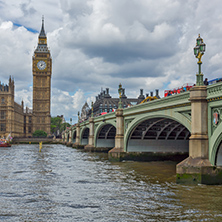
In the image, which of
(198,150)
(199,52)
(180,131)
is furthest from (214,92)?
(180,131)

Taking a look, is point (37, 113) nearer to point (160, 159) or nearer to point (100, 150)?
point (100, 150)

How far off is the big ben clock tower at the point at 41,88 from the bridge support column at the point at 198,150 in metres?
145

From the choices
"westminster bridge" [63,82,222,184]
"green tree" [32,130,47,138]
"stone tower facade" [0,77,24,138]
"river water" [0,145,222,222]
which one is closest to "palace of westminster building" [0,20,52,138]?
"green tree" [32,130,47,138]

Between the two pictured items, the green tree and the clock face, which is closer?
the green tree

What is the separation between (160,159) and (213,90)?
65.1ft

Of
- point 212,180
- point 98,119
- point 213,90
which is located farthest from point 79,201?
point 98,119

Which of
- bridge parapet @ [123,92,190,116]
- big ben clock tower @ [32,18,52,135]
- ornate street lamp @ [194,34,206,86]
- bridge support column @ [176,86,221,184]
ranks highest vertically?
big ben clock tower @ [32,18,52,135]

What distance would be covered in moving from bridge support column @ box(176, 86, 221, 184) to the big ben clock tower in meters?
145

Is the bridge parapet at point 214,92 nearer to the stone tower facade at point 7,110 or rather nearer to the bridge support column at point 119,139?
the bridge support column at point 119,139

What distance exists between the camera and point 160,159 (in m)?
37.4

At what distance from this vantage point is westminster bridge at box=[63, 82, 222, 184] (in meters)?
18.6

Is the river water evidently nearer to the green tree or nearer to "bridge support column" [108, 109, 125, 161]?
"bridge support column" [108, 109, 125, 161]

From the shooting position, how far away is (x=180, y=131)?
1478 inches

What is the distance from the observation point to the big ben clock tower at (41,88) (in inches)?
6319
